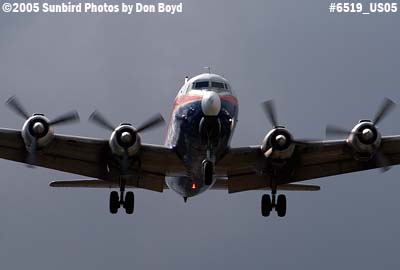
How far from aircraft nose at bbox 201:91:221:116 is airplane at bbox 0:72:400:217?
0.04m

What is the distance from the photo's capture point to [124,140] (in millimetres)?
41594

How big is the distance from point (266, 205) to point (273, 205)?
1.04 ft

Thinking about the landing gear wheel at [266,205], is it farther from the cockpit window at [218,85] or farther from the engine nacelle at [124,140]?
the engine nacelle at [124,140]

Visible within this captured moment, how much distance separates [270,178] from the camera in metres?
46.3

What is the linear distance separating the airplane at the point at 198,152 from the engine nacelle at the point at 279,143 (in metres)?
0.04

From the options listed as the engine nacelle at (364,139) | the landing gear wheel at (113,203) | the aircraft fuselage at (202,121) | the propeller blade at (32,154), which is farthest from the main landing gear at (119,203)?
the engine nacelle at (364,139)

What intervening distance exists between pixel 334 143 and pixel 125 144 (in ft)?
29.5

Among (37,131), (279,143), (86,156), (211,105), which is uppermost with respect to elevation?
(211,105)

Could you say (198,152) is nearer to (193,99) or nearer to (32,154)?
(193,99)

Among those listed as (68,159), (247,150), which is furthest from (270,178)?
(68,159)

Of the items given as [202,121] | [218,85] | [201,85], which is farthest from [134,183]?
[202,121]

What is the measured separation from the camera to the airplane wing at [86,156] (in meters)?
42.9

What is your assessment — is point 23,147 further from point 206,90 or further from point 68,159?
point 206,90

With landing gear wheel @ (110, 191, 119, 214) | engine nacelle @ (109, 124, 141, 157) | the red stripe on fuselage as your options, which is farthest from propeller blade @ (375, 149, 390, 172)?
landing gear wheel @ (110, 191, 119, 214)
